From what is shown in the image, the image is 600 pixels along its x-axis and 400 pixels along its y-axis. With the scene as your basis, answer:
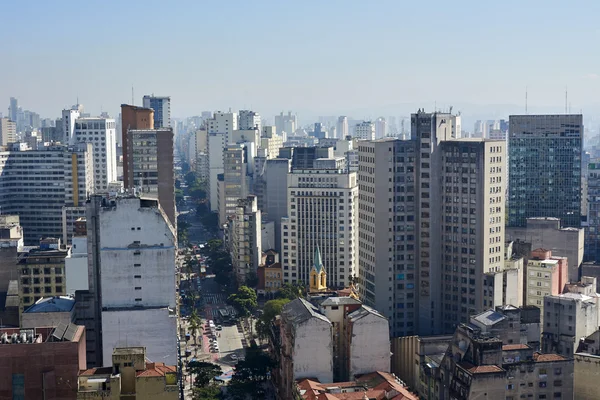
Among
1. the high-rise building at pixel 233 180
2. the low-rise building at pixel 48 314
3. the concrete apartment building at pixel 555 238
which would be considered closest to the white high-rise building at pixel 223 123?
the high-rise building at pixel 233 180

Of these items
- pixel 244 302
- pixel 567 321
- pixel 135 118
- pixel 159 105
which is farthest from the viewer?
pixel 159 105

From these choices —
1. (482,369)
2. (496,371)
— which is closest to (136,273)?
(482,369)

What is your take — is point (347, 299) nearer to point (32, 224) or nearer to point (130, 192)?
point (130, 192)

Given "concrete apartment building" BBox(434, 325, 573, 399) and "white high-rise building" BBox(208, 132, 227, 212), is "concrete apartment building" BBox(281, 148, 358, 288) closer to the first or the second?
"concrete apartment building" BBox(434, 325, 573, 399)

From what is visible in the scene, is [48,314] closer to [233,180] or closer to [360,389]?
[360,389]

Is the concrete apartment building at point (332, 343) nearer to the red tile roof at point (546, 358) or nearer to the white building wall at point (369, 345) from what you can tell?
the white building wall at point (369, 345)

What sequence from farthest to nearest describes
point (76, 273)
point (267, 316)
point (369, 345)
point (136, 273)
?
point (267, 316)
point (76, 273)
point (369, 345)
point (136, 273)

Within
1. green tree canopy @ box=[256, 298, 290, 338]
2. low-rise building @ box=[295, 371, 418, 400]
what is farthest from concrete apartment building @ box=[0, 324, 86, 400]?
green tree canopy @ box=[256, 298, 290, 338]
